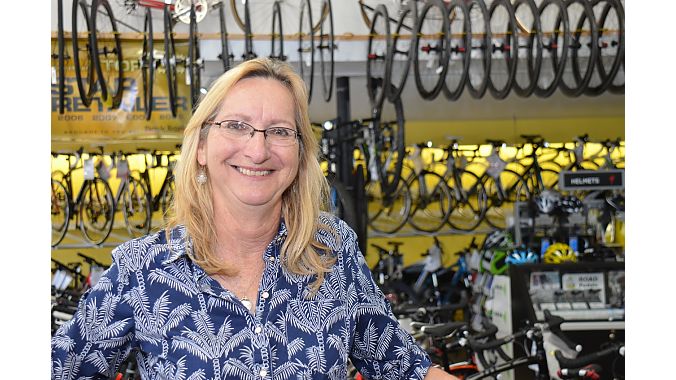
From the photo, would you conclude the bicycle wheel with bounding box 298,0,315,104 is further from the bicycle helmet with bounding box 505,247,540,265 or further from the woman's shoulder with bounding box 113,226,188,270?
the woman's shoulder with bounding box 113,226,188,270

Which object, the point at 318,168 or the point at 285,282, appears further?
the point at 318,168

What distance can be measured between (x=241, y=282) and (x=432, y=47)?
5.44 m

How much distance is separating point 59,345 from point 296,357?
1.41ft

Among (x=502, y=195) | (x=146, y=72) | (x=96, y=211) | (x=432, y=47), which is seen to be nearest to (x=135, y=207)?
(x=96, y=211)

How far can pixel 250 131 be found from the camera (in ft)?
5.65

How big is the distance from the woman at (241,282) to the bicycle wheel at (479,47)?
4420 mm

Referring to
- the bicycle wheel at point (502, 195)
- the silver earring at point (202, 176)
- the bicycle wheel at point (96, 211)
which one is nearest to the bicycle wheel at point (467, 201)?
the bicycle wheel at point (502, 195)

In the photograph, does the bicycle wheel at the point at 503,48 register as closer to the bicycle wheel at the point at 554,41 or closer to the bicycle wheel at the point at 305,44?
the bicycle wheel at the point at 554,41

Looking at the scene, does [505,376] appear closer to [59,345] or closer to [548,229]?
[548,229]

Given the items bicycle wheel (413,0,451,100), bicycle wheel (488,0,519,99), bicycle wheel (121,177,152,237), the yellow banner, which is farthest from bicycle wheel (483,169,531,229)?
the yellow banner

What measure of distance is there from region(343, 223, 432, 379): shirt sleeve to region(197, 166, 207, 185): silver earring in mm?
323

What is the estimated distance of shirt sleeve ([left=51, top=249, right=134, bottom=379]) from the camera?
1.65 meters
